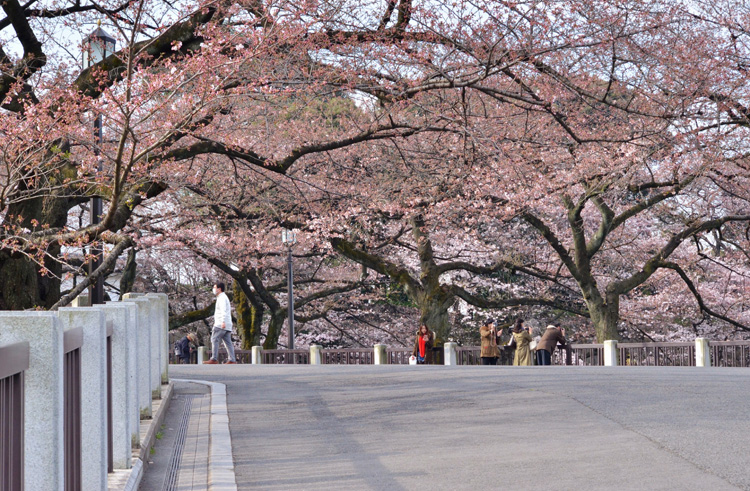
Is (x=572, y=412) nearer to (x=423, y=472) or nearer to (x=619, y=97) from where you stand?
(x=423, y=472)

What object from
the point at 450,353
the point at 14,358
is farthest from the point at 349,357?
the point at 14,358

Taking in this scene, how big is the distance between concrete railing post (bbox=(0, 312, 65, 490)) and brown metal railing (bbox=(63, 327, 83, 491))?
2.48 ft

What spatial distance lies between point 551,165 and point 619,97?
7015mm

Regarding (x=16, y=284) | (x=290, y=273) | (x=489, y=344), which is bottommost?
(x=489, y=344)

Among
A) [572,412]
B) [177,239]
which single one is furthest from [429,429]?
[177,239]

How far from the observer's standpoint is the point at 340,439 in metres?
8.47

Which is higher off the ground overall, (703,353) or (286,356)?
(703,353)

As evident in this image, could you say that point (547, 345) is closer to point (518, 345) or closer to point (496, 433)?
point (518, 345)

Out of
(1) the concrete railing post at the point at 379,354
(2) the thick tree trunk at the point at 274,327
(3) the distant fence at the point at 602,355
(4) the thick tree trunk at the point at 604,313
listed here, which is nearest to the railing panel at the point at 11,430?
(3) the distant fence at the point at 602,355

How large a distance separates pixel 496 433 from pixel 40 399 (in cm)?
552

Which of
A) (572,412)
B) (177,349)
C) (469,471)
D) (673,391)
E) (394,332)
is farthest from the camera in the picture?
(394,332)

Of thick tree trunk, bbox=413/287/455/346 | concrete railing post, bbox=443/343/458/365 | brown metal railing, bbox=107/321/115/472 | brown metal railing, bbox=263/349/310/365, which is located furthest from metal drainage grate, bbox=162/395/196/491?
thick tree trunk, bbox=413/287/455/346

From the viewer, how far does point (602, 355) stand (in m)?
25.0

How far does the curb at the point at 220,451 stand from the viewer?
6352 mm
